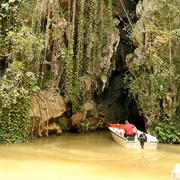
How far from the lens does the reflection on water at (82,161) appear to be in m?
7.20

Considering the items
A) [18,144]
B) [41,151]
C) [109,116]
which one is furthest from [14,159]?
[109,116]

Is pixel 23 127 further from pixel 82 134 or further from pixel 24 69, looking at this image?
pixel 82 134

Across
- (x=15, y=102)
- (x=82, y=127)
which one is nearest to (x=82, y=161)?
(x=15, y=102)

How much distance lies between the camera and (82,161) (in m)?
8.84

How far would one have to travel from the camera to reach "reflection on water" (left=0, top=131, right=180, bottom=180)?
23.6 feet

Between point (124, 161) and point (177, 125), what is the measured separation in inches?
205

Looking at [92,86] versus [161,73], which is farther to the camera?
[92,86]

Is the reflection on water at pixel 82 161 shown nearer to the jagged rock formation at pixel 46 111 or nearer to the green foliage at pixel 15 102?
the green foliage at pixel 15 102

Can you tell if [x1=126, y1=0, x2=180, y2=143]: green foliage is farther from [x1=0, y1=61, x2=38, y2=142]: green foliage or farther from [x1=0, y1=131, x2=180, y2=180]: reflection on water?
[x1=0, y1=61, x2=38, y2=142]: green foliage

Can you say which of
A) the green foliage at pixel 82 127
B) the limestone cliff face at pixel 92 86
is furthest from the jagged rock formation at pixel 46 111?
the green foliage at pixel 82 127

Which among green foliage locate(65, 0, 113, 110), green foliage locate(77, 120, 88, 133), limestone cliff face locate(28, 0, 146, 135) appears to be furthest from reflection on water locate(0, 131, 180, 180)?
green foliage locate(65, 0, 113, 110)

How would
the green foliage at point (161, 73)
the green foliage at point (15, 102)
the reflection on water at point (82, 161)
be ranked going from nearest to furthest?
1. the reflection on water at point (82, 161)
2. the green foliage at point (15, 102)
3. the green foliage at point (161, 73)

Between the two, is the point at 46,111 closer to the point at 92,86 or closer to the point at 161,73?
the point at 92,86

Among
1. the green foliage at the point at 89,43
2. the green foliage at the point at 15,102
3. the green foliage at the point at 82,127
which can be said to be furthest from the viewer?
the green foliage at the point at 82,127
